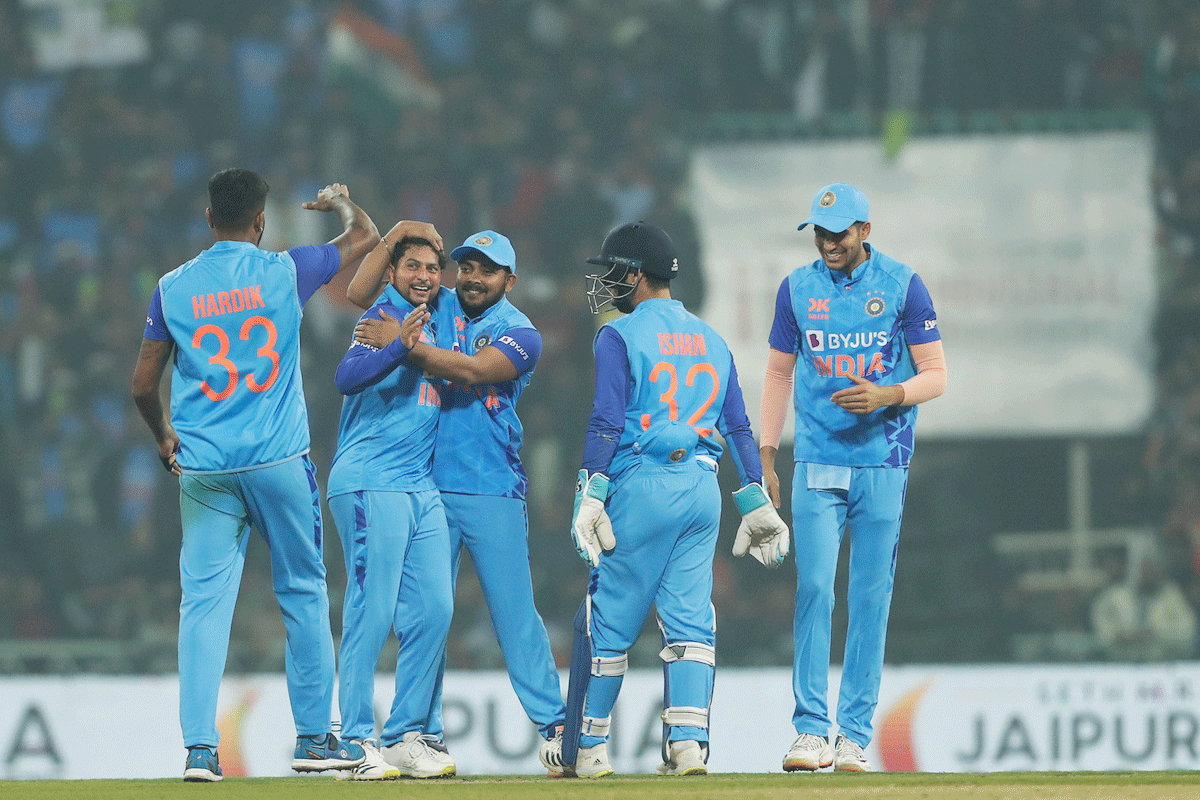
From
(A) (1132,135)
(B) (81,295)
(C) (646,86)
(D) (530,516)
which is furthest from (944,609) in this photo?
(B) (81,295)

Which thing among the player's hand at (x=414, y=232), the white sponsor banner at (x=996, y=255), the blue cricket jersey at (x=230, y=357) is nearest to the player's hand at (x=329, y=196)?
the player's hand at (x=414, y=232)

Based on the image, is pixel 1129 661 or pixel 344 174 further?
pixel 344 174

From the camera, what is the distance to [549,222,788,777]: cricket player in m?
4.82

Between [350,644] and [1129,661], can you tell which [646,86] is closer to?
[1129,661]

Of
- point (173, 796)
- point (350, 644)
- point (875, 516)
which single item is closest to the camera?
point (173, 796)

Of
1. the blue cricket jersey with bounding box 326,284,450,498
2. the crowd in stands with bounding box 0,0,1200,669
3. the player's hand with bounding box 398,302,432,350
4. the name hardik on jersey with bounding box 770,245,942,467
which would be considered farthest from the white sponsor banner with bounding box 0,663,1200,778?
the player's hand with bounding box 398,302,432,350

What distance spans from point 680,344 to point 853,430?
79cm

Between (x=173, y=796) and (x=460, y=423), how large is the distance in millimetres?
1581

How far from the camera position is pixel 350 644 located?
4.98m

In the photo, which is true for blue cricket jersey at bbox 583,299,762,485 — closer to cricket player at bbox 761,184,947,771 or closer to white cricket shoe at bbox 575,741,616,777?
cricket player at bbox 761,184,947,771

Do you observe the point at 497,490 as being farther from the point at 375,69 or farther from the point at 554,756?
the point at 375,69

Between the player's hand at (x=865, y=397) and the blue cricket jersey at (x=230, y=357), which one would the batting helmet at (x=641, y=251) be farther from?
the blue cricket jersey at (x=230, y=357)

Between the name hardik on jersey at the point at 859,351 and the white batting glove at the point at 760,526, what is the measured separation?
16.2 inches

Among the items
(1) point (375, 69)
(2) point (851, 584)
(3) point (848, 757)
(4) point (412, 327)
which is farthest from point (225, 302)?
(1) point (375, 69)
